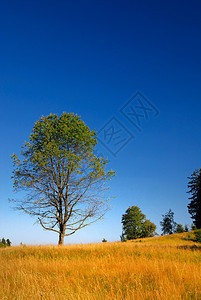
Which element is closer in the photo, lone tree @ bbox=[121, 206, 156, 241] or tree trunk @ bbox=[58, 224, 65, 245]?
tree trunk @ bbox=[58, 224, 65, 245]

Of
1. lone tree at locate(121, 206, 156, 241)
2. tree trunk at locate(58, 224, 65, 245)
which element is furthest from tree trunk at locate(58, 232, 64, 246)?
lone tree at locate(121, 206, 156, 241)

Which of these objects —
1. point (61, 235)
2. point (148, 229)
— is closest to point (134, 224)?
point (148, 229)

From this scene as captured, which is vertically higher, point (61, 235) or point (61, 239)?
point (61, 235)

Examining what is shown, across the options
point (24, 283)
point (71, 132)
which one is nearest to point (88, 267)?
point (24, 283)

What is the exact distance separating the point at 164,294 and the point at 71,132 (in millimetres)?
12145

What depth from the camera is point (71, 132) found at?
48.2 feet

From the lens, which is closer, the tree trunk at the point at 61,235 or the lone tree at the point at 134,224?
the tree trunk at the point at 61,235

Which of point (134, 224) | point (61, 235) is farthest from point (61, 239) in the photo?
point (134, 224)

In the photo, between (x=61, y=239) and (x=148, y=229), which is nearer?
(x=61, y=239)

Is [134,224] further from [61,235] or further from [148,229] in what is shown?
[61,235]

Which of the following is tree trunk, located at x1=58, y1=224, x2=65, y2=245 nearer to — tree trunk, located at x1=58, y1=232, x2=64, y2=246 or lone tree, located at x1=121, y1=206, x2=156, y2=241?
tree trunk, located at x1=58, y1=232, x2=64, y2=246

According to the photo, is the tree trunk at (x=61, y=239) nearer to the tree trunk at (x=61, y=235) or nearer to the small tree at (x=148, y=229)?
the tree trunk at (x=61, y=235)

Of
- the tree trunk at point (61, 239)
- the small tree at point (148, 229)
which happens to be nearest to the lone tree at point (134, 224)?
the small tree at point (148, 229)

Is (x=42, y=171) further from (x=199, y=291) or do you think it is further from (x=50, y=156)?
(x=199, y=291)
